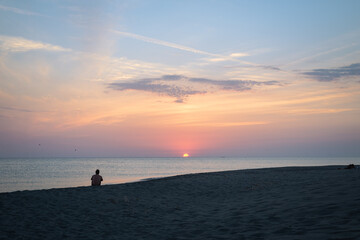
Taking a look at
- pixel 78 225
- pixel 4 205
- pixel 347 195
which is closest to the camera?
pixel 347 195

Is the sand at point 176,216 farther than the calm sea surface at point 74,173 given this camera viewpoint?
No

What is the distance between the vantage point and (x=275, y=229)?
26.1 feet

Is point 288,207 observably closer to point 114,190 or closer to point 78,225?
point 78,225

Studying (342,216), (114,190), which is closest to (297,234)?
(342,216)

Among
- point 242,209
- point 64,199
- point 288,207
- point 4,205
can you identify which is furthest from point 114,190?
point 288,207

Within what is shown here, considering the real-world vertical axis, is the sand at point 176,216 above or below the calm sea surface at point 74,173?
above

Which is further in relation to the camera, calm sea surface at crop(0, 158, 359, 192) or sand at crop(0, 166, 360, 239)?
calm sea surface at crop(0, 158, 359, 192)

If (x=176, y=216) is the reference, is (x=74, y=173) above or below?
below

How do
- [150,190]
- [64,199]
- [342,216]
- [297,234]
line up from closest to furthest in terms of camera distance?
[297,234], [342,216], [64,199], [150,190]

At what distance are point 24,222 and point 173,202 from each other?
722cm

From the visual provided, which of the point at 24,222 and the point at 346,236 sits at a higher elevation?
the point at 346,236

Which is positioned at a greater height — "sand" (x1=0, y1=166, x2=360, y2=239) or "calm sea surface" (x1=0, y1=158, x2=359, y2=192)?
"sand" (x1=0, y1=166, x2=360, y2=239)

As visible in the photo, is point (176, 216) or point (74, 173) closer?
point (176, 216)

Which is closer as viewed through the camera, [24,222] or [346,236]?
[346,236]
